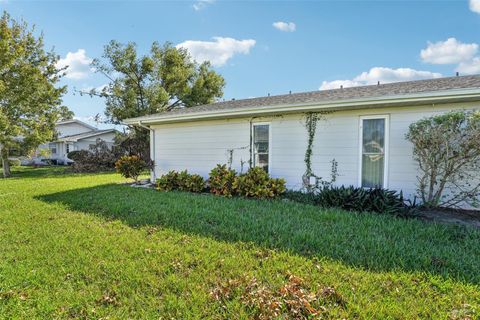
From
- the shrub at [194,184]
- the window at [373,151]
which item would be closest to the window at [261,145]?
the shrub at [194,184]

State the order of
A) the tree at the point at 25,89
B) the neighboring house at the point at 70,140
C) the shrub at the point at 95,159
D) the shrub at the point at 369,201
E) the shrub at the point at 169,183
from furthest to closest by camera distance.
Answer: the neighboring house at the point at 70,140
the shrub at the point at 95,159
the tree at the point at 25,89
the shrub at the point at 169,183
the shrub at the point at 369,201

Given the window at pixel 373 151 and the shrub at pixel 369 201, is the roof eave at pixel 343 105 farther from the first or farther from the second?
the shrub at pixel 369 201

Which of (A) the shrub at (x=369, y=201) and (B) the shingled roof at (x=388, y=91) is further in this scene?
(B) the shingled roof at (x=388, y=91)

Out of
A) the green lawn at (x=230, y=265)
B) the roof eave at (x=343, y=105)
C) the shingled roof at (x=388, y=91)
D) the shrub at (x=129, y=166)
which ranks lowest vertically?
the green lawn at (x=230, y=265)

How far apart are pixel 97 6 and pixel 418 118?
11292 mm

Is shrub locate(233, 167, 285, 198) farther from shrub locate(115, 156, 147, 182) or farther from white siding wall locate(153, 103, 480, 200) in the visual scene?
shrub locate(115, 156, 147, 182)

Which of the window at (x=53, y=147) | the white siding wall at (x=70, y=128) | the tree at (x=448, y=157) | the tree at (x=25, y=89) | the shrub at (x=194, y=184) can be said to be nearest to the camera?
the tree at (x=448, y=157)

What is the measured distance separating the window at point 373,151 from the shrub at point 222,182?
345 centimetres

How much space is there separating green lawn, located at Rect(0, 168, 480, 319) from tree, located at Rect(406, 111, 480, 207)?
5.18 ft

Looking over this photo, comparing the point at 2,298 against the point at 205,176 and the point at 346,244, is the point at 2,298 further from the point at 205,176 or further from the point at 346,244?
the point at 205,176

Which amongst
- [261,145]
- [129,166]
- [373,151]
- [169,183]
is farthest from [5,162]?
[373,151]

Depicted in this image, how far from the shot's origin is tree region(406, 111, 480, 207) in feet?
17.6

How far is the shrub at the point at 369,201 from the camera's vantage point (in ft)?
18.6

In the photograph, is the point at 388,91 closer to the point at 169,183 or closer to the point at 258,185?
the point at 258,185
